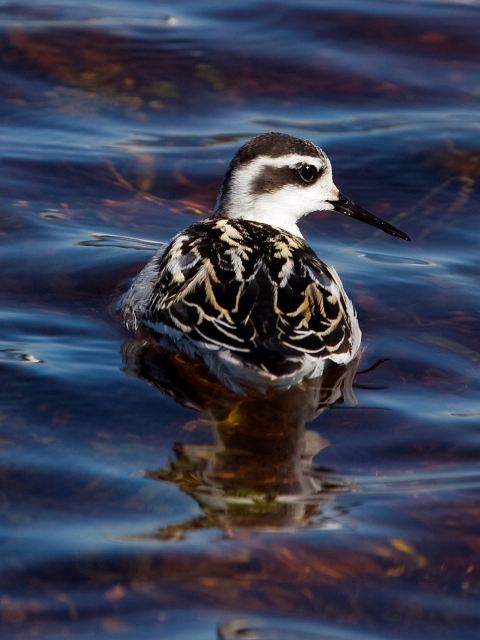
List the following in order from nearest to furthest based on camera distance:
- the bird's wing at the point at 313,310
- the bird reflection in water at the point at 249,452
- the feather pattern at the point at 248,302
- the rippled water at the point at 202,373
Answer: the rippled water at the point at 202,373, the bird reflection in water at the point at 249,452, the feather pattern at the point at 248,302, the bird's wing at the point at 313,310

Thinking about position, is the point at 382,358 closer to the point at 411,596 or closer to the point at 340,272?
the point at 340,272

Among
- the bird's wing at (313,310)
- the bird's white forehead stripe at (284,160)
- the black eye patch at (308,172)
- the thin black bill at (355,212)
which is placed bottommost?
the bird's wing at (313,310)

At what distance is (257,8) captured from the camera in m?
12.4

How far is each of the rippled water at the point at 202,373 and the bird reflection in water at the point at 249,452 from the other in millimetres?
16

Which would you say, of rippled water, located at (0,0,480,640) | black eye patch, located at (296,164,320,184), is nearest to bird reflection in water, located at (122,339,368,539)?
rippled water, located at (0,0,480,640)

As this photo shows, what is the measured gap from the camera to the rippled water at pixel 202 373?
192 inches

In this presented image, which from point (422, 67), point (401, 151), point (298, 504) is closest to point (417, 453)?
point (298, 504)

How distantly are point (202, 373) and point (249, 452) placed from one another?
92 cm

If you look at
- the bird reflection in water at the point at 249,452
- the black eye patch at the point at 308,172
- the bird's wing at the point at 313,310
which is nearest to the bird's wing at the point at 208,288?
the bird's wing at the point at 313,310

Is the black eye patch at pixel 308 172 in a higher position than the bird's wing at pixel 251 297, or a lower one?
higher

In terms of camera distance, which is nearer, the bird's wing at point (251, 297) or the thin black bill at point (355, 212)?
the bird's wing at point (251, 297)

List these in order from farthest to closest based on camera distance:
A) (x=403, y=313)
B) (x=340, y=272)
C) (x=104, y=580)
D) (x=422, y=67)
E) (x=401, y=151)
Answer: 1. (x=422, y=67)
2. (x=401, y=151)
3. (x=340, y=272)
4. (x=403, y=313)
5. (x=104, y=580)

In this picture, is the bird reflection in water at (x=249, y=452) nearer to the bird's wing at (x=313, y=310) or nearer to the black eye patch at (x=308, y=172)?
the bird's wing at (x=313, y=310)

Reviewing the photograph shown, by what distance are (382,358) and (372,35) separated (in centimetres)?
543
